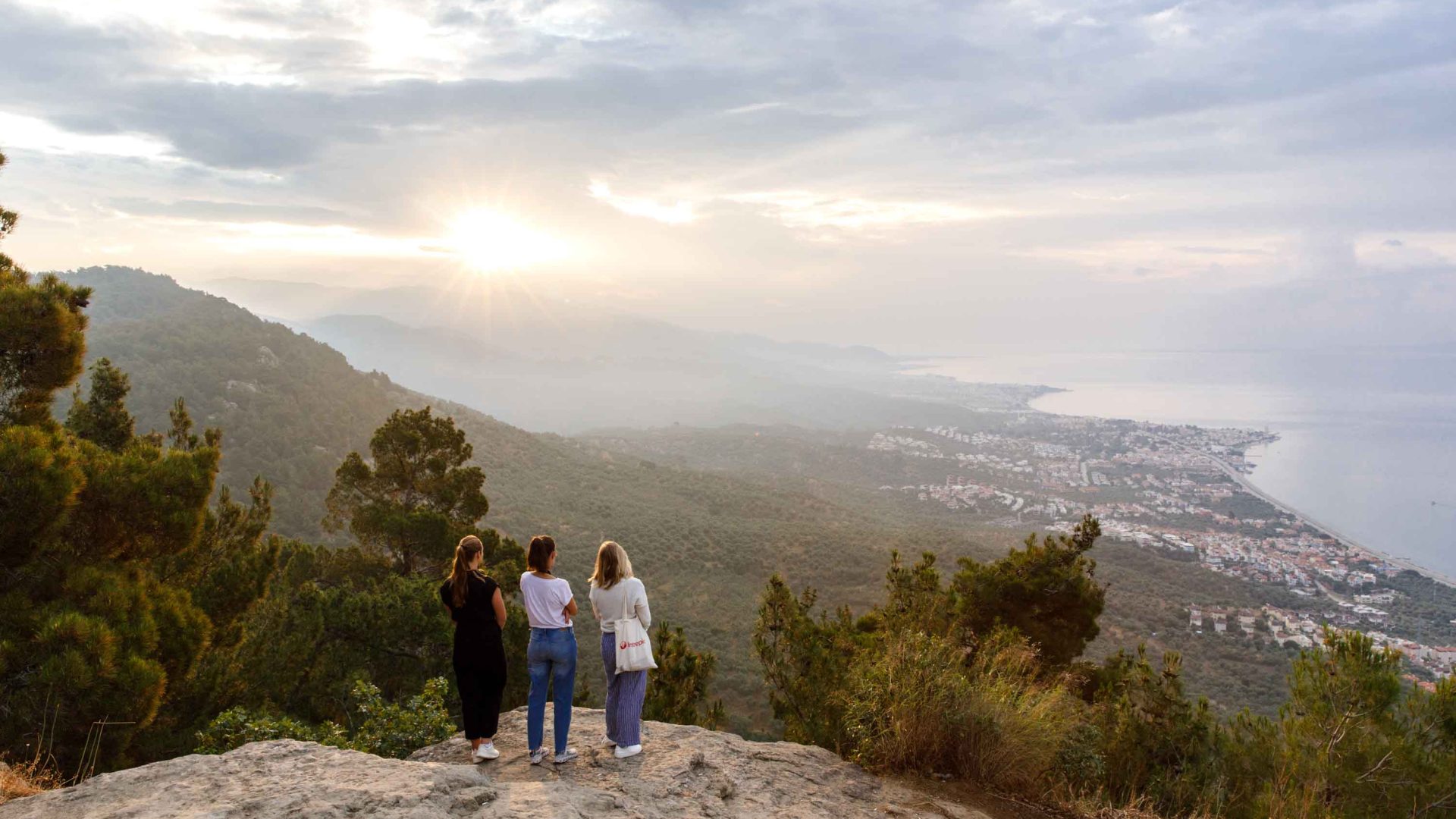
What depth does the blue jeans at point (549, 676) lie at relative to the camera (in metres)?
4.63

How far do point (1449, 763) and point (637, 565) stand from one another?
88.9 ft

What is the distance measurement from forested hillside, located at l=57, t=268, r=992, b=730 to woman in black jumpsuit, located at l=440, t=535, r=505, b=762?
47.3 ft

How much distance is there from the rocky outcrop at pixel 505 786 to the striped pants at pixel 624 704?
16 centimetres

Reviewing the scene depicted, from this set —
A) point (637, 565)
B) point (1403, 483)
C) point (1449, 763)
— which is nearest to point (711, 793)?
point (1449, 763)

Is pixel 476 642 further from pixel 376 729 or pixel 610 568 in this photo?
pixel 376 729

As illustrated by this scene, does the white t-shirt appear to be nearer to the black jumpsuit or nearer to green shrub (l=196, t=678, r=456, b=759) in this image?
the black jumpsuit

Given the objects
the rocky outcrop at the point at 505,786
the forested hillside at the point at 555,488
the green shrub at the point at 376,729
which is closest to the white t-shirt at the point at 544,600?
the rocky outcrop at the point at 505,786

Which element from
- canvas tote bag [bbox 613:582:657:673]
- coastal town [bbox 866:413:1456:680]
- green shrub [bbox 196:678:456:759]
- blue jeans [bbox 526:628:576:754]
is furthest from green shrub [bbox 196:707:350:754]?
coastal town [bbox 866:413:1456:680]

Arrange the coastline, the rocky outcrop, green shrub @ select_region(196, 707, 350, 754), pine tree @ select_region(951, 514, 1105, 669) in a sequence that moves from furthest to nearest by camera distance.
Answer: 1. the coastline
2. pine tree @ select_region(951, 514, 1105, 669)
3. green shrub @ select_region(196, 707, 350, 754)
4. the rocky outcrop

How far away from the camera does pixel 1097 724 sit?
7012 millimetres

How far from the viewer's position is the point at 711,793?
14.1 ft

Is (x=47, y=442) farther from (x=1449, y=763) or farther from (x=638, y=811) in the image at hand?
(x=1449, y=763)

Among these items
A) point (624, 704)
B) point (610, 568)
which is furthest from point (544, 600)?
point (624, 704)

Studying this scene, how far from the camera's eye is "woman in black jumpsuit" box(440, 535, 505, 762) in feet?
15.6
